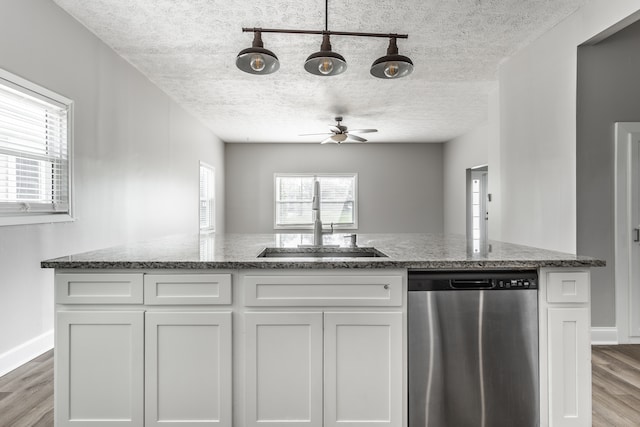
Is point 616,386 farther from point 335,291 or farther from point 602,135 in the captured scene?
point 335,291

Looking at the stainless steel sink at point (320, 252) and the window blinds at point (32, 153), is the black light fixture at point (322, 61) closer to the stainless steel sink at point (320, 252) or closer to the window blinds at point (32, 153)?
the stainless steel sink at point (320, 252)

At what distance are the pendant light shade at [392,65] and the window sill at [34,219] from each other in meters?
2.56

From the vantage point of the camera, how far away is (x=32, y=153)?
9.10ft

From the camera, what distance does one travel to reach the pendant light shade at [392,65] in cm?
213

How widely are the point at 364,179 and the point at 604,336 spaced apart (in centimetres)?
595

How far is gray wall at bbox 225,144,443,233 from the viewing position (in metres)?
8.59

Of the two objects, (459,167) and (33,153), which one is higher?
(459,167)

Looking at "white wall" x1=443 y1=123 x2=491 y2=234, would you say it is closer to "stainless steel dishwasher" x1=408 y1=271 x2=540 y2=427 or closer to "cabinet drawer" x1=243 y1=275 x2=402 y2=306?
"stainless steel dishwasher" x1=408 y1=271 x2=540 y2=427

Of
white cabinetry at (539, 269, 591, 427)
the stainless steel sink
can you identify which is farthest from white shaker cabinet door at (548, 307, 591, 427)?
the stainless steel sink

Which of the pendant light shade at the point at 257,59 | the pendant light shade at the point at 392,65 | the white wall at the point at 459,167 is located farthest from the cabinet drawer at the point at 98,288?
the white wall at the point at 459,167

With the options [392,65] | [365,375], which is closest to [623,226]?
[392,65]

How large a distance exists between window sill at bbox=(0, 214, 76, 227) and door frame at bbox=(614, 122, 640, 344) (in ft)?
14.7

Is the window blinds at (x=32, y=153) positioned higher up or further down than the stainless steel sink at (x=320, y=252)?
higher up

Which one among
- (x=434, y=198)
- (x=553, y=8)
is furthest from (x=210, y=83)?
(x=434, y=198)
